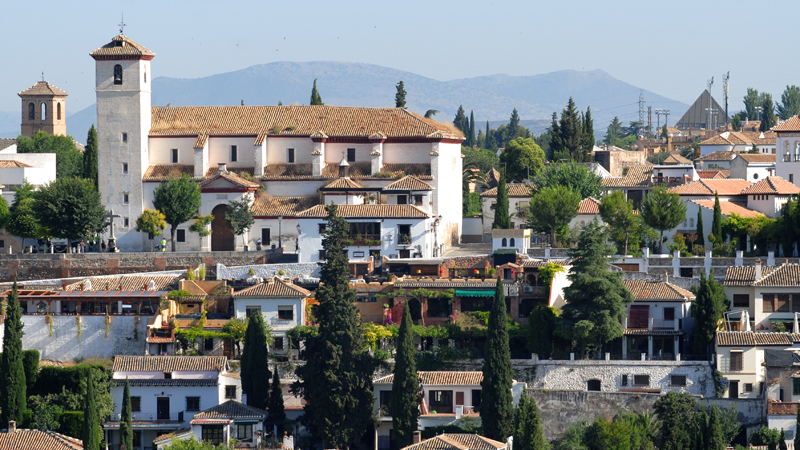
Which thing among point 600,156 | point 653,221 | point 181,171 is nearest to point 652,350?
point 653,221

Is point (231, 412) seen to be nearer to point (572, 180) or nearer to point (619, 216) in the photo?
point (619, 216)

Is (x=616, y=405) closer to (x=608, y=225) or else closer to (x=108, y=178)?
(x=608, y=225)

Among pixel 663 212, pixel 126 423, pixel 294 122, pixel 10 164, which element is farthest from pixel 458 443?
pixel 10 164

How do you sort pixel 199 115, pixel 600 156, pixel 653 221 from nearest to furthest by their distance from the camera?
pixel 653 221, pixel 199 115, pixel 600 156

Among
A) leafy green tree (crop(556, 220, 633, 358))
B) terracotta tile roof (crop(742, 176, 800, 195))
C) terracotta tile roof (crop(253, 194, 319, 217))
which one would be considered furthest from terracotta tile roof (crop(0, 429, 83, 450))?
terracotta tile roof (crop(742, 176, 800, 195))

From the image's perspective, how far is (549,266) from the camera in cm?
5153

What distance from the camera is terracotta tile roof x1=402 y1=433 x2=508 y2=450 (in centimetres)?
4153

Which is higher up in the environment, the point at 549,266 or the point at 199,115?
the point at 199,115

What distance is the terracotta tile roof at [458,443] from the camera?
136ft

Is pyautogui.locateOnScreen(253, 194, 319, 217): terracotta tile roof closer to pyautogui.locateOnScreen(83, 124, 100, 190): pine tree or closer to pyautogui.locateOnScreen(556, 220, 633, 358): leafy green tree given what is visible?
pyautogui.locateOnScreen(83, 124, 100, 190): pine tree

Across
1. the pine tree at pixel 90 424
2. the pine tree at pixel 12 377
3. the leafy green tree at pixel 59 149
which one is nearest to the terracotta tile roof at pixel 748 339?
the pine tree at pixel 90 424

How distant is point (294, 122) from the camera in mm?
65750

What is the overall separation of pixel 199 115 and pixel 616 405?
29.1 metres

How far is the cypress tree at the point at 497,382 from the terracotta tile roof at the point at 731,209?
17.2 metres
